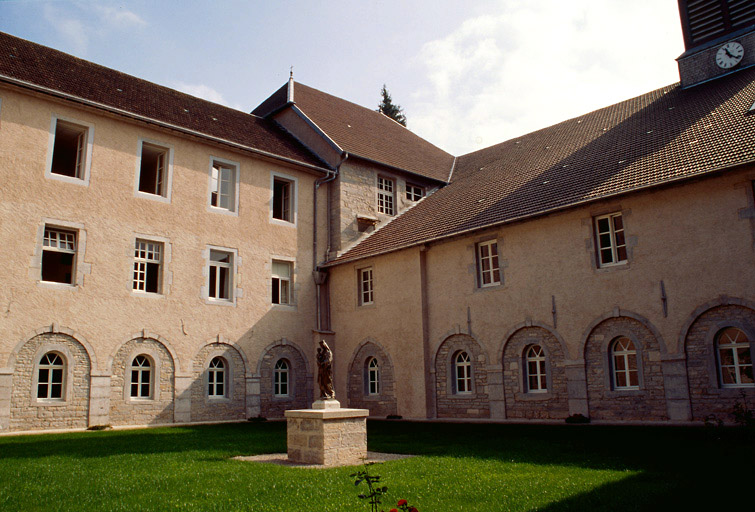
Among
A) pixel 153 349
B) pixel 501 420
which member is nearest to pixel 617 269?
pixel 501 420

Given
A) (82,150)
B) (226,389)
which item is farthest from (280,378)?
(82,150)

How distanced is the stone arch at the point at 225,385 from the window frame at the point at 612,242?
444 inches

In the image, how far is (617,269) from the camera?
15398mm

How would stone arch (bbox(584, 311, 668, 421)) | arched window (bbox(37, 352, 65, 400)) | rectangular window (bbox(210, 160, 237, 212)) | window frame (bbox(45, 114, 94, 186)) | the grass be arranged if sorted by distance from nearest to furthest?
the grass < stone arch (bbox(584, 311, 668, 421)) < arched window (bbox(37, 352, 65, 400)) < window frame (bbox(45, 114, 94, 186)) < rectangular window (bbox(210, 160, 237, 212))

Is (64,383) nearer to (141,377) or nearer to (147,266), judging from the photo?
(141,377)

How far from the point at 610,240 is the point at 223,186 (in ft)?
40.5

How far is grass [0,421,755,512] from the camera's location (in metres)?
6.93

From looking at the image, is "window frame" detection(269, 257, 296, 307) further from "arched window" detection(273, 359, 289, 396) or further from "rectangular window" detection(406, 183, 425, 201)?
"rectangular window" detection(406, 183, 425, 201)

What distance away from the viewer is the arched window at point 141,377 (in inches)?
695

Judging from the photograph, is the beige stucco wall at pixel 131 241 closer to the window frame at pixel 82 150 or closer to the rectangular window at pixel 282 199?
the window frame at pixel 82 150

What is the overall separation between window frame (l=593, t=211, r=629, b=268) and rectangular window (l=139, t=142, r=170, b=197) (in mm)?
12643

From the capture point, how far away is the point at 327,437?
10.2m

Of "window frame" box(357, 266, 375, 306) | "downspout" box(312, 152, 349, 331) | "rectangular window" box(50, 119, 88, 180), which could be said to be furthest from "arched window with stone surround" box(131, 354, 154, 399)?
"window frame" box(357, 266, 375, 306)

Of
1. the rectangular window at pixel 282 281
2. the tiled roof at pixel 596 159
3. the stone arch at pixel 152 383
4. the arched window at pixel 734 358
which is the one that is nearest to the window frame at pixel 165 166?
the stone arch at pixel 152 383
